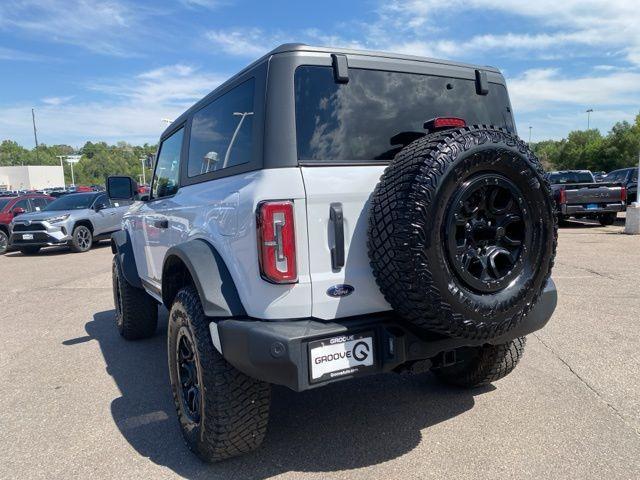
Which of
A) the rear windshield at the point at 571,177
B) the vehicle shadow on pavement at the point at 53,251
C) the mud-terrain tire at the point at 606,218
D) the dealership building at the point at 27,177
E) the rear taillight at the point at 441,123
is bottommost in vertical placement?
the vehicle shadow on pavement at the point at 53,251

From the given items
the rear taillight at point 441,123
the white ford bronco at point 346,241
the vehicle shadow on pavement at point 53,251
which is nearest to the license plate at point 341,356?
the white ford bronco at point 346,241

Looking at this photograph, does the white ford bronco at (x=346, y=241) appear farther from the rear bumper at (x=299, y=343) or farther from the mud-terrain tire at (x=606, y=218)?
the mud-terrain tire at (x=606, y=218)

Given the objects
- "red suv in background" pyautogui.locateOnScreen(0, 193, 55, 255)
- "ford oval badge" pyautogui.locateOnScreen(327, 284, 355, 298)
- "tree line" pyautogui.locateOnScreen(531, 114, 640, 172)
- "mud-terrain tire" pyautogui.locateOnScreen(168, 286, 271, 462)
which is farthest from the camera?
"tree line" pyautogui.locateOnScreen(531, 114, 640, 172)

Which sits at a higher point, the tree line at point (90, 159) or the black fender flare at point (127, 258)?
the tree line at point (90, 159)

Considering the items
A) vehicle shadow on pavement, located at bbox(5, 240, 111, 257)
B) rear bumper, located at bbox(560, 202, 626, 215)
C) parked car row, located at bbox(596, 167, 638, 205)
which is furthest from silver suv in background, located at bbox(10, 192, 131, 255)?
parked car row, located at bbox(596, 167, 638, 205)

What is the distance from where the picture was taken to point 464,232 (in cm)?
236

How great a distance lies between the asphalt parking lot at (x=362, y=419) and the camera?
2.70m

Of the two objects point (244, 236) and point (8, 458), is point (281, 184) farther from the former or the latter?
point (8, 458)

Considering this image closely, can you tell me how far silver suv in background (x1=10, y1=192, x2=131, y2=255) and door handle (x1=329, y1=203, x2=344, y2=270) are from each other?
11598 millimetres

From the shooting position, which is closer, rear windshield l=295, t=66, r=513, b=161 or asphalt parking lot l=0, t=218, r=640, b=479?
rear windshield l=295, t=66, r=513, b=161

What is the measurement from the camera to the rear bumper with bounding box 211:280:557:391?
226cm

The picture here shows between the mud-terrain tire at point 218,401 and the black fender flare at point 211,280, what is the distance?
0.18 metres

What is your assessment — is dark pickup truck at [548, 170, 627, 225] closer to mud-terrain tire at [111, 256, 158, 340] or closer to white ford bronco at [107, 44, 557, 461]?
mud-terrain tire at [111, 256, 158, 340]

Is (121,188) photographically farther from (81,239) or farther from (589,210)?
(589,210)
